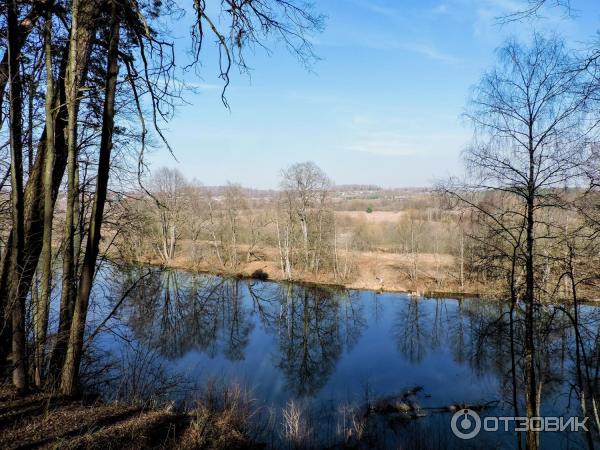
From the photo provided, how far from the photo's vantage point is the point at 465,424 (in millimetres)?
9945

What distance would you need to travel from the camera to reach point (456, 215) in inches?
361

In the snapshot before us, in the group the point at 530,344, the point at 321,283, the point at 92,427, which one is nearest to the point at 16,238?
the point at 92,427

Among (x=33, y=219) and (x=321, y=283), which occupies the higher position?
(x=33, y=219)

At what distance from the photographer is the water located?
9961mm

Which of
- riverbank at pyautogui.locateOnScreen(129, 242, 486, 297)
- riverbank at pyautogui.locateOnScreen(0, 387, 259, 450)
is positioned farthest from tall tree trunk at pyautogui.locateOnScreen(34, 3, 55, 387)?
riverbank at pyautogui.locateOnScreen(129, 242, 486, 297)

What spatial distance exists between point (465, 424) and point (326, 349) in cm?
696

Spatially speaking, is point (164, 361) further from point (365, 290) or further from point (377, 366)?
point (365, 290)

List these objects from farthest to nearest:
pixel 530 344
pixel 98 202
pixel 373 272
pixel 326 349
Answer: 1. pixel 373 272
2. pixel 326 349
3. pixel 530 344
4. pixel 98 202

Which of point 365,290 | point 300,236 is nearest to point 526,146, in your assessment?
point 365,290

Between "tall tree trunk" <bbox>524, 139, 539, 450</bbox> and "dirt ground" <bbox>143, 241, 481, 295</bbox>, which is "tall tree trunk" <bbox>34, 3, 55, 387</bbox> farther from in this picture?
"dirt ground" <bbox>143, 241, 481, 295</bbox>

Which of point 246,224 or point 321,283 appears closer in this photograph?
point 321,283

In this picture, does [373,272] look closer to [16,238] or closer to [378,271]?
[378,271]

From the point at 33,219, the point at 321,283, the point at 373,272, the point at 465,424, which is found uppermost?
the point at 33,219

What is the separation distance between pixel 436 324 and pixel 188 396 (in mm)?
13551
